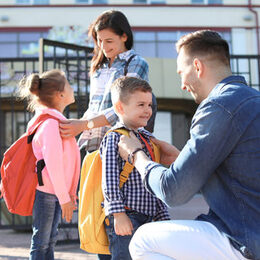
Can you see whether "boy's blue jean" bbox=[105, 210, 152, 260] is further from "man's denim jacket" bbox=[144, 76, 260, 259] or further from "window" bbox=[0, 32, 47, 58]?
"window" bbox=[0, 32, 47, 58]

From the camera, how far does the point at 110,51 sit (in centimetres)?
314

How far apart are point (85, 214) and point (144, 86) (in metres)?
0.79

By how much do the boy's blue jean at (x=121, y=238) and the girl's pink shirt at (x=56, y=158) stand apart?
64cm

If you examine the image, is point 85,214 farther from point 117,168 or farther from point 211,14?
point 211,14

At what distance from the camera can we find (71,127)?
3166mm

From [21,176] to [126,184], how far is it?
100 cm

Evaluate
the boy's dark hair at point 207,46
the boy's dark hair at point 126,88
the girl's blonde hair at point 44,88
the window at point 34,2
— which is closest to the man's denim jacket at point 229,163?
the boy's dark hair at point 207,46

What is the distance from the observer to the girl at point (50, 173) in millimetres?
3170

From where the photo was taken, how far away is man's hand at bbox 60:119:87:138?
3.01 m

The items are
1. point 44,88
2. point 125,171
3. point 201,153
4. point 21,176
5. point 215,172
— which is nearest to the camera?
point 201,153

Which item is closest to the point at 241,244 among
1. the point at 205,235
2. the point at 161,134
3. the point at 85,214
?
the point at 205,235

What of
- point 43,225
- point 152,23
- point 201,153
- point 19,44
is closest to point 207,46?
point 201,153

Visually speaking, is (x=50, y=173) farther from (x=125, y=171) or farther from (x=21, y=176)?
(x=125, y=171)

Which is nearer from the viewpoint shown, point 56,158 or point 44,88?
point 56,158
